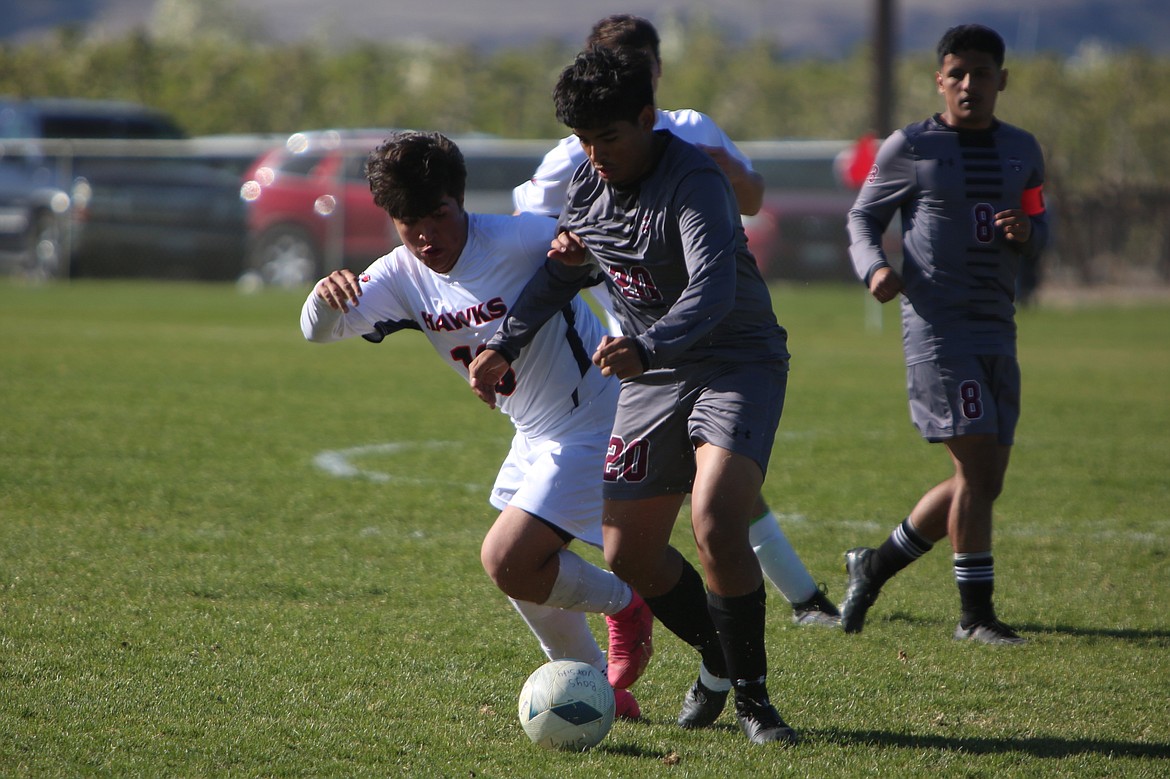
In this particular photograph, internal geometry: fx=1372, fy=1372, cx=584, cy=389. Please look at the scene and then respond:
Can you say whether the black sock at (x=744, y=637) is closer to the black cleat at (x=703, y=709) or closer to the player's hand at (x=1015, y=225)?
the black cleat at (x=703, y=709)

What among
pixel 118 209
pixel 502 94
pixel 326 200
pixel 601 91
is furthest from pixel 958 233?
pixel 502 94

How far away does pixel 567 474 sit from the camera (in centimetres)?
388

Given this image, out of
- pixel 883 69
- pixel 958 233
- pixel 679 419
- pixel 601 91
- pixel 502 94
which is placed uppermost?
pixel 502 94

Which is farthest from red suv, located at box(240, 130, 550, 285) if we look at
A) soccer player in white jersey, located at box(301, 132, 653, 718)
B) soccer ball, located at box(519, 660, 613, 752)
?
soccer ball, located at box(519, 660, 613, 752)

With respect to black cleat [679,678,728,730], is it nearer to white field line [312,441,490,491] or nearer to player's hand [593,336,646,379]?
player's hand [593,336,646,379]

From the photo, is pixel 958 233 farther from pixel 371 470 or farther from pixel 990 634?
pixel 371 470

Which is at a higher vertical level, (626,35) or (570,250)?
(626,35)

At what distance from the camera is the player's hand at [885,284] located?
15.4 ft

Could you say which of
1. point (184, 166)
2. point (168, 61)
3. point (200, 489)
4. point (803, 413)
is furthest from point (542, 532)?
point (168, 61)

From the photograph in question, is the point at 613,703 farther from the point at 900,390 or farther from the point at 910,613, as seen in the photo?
the point at 900,390

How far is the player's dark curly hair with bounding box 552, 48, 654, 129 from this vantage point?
3439mm

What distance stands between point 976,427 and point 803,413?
514 cm

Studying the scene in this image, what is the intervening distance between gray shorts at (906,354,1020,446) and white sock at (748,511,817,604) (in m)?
0.64

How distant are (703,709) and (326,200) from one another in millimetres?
15947
